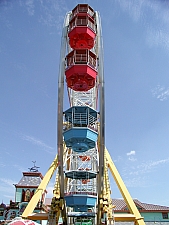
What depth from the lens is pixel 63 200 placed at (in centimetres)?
1856

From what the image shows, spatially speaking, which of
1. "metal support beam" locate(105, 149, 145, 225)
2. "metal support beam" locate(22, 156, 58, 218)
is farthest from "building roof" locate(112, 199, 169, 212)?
"metal support beam" locate(22, 156, 58, 218)

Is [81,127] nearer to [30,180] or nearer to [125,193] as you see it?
[125,193]

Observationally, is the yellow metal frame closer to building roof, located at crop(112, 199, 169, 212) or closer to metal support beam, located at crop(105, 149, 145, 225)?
metal support beam, located at crop(105, 149, 145, 225)

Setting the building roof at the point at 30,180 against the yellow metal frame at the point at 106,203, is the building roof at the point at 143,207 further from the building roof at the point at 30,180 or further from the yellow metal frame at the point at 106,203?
the yellow metal frame at the point at 106,203

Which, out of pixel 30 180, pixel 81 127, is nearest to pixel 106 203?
pixel 81 127

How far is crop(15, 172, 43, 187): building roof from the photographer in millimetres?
37225

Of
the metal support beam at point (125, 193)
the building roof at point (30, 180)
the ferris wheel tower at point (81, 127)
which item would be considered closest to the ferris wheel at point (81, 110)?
the ferris wheel tower at point (81, 127)

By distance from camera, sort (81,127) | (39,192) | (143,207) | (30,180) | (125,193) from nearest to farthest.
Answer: (81,127) < (125,193) < (39,192) < (143,207) < (30,180)

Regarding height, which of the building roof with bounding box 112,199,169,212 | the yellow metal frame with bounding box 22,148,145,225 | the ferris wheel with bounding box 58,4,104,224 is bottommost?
the building roof with bounding box 112,199,169,212

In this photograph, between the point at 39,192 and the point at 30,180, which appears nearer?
the point at 39,192

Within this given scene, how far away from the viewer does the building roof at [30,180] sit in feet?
122

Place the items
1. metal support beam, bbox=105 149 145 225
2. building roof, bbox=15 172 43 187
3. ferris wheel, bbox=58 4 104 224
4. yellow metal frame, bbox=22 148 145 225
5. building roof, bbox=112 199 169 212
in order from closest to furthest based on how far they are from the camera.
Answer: ferris wheel, bbox=58 4 104 224 < yellow metal frame, bbox=22 148 145 225 < metal support beam, bbox=105 149 145 225 < building roof, bbox=112 199 169 212 < building roof, bbox=15 172 43 187

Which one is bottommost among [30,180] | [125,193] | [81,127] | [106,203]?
[106,203]

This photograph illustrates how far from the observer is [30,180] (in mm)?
38562
